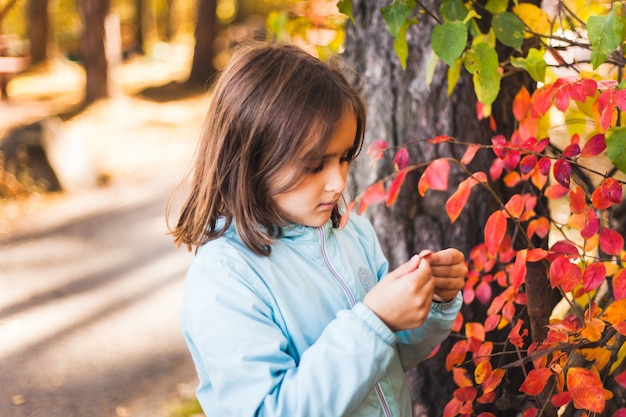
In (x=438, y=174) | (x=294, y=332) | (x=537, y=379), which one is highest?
(x=438, y=174)

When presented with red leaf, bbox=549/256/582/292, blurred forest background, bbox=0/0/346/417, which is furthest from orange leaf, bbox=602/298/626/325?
blurred forest background, bbox=0/0/346/417

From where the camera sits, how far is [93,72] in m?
9.98

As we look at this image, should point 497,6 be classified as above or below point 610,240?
above

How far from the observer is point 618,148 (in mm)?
1421

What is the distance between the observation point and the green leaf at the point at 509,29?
1772 mm

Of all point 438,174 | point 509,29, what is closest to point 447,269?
point 438,174

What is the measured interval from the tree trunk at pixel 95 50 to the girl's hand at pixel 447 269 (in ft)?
30.2

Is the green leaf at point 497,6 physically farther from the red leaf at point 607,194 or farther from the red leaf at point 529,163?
the red leaf at point 607,194

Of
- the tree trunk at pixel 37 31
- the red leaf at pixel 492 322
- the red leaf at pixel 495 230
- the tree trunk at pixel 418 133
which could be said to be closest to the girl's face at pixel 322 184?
the red leaf at pixel 495 230

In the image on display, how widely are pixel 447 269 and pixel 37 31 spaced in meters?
15.1

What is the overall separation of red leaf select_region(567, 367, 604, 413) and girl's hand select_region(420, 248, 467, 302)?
1.08ft

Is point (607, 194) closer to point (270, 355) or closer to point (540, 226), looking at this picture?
point (540, 226)

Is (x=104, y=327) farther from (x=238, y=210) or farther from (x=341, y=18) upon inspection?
(x=238, y=210)

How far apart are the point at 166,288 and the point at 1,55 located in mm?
9060
